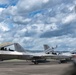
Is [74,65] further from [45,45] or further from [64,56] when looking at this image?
[45,45]

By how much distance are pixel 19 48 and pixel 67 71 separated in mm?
67741

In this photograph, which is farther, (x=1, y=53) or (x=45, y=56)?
(x=45, y=56)

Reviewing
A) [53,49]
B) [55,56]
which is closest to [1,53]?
[55,56]

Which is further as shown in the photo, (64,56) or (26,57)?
(64,56)

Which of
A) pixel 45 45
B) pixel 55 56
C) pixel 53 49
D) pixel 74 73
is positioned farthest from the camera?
pixel 45 45

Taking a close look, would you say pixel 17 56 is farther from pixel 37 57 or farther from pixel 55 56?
pixel 55 56

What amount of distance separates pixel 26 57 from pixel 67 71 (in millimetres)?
58670

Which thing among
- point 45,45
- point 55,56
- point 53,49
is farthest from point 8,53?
point 45,45

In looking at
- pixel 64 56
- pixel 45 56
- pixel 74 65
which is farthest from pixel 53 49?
pixel 74 65

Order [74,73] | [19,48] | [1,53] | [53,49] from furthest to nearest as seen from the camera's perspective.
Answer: [53,49]
[19,48]
[1,53]
[74,73]

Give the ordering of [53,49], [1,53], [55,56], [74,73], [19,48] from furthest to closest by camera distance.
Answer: [53,49]
[55,56]
[19,48]
[1,53]
[74,73]

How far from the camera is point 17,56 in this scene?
6756cm

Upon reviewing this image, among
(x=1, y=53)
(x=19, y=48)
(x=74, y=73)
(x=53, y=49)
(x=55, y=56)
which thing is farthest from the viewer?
(x=53, y=49)

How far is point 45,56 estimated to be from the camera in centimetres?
7581
